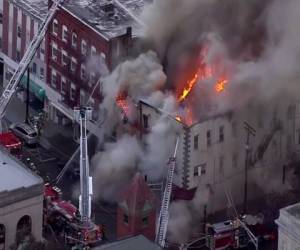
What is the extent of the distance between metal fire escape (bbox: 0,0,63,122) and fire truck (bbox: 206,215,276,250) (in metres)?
13.0

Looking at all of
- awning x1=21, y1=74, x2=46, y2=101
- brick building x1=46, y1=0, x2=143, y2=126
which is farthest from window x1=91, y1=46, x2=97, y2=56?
awning x1=21, y1=74, x2=46, y2=101

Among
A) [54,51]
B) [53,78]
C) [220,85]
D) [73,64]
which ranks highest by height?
[220,85]

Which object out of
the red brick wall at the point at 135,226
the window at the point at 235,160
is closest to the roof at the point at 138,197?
the red brick wall at the point at 135,226

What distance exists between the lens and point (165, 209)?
49.8 metres

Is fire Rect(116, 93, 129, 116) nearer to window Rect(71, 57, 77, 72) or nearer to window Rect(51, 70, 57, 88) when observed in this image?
window Rect(71, 57, 77, 72)

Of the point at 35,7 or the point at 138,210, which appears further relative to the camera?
the point at 35,7

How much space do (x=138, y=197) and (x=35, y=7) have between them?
686 inches

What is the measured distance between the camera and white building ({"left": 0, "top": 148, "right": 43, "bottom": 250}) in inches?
1832

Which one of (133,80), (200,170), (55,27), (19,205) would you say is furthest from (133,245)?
(55,27)

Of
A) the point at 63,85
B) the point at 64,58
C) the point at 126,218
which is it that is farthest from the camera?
the point at 63,85

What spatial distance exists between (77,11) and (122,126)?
21.3 ft

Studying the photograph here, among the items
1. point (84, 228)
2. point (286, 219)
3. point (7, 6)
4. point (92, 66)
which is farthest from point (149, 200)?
point (7, 6)

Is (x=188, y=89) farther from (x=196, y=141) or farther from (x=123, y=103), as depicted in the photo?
(x=196, y=141)

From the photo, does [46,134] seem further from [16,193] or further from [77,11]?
[16,193]
